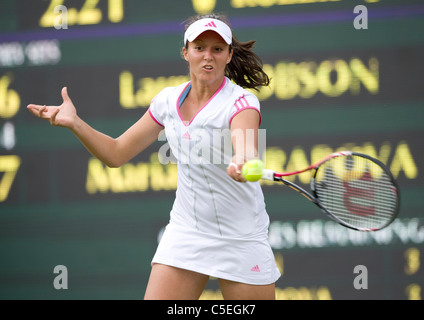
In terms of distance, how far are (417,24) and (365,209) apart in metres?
1.50

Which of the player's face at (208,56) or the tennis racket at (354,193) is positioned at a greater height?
the player's face at (208,56)

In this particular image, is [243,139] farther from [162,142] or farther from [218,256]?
[162,142]

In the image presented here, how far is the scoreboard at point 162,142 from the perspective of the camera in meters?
3.80

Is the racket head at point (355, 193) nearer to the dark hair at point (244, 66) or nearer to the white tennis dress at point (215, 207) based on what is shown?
the white tennis dress at point (215, 207)

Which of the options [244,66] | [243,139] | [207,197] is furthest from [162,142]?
[243,139]

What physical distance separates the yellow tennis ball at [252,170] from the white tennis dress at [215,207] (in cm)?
27

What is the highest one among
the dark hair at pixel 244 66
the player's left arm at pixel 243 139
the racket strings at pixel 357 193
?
the dark hair at pixel 244 66

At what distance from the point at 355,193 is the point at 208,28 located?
2.95 ft

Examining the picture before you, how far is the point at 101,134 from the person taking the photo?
271 cm

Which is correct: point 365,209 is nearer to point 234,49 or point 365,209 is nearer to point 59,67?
point 234,49

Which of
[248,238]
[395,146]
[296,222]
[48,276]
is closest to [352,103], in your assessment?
[395,146]

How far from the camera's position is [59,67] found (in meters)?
4.05

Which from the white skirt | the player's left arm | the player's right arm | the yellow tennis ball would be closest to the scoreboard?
the player's right arm

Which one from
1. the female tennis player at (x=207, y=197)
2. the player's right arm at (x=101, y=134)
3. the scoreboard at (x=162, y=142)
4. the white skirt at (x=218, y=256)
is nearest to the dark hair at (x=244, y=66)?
the female tennis player at (x=207, y=197)
